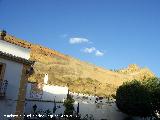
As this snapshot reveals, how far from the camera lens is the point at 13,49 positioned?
22.1 meters

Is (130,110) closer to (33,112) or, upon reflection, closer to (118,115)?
(118,115)

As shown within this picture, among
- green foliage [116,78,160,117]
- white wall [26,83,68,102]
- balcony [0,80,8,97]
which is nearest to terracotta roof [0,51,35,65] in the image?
balcony [0,80,8,97]

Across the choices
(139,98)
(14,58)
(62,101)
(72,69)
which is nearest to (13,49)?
(14,58)

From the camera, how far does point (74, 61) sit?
379 ft

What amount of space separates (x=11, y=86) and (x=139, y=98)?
807 inches

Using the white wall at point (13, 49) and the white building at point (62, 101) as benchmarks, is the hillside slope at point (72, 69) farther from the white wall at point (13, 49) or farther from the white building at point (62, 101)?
the white wall at point (13, 49)

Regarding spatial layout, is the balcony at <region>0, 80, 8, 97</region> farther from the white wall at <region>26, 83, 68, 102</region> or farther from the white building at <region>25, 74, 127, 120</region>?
the white wall at <region>26, 83, 68, 102</region>

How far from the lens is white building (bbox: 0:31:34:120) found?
68.5 feet

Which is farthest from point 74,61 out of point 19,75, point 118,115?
point 19,75

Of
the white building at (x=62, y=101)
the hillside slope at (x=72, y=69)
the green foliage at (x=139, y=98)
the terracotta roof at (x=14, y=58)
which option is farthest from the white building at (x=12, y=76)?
the hillside slope at (x=72, y=69)

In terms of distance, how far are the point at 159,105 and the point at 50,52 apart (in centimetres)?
8006

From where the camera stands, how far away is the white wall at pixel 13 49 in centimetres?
2165

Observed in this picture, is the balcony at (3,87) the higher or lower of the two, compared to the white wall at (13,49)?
lower

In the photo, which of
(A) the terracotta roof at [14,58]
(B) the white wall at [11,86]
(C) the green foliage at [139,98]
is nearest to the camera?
(A) the terracotta roof at [14,58]
